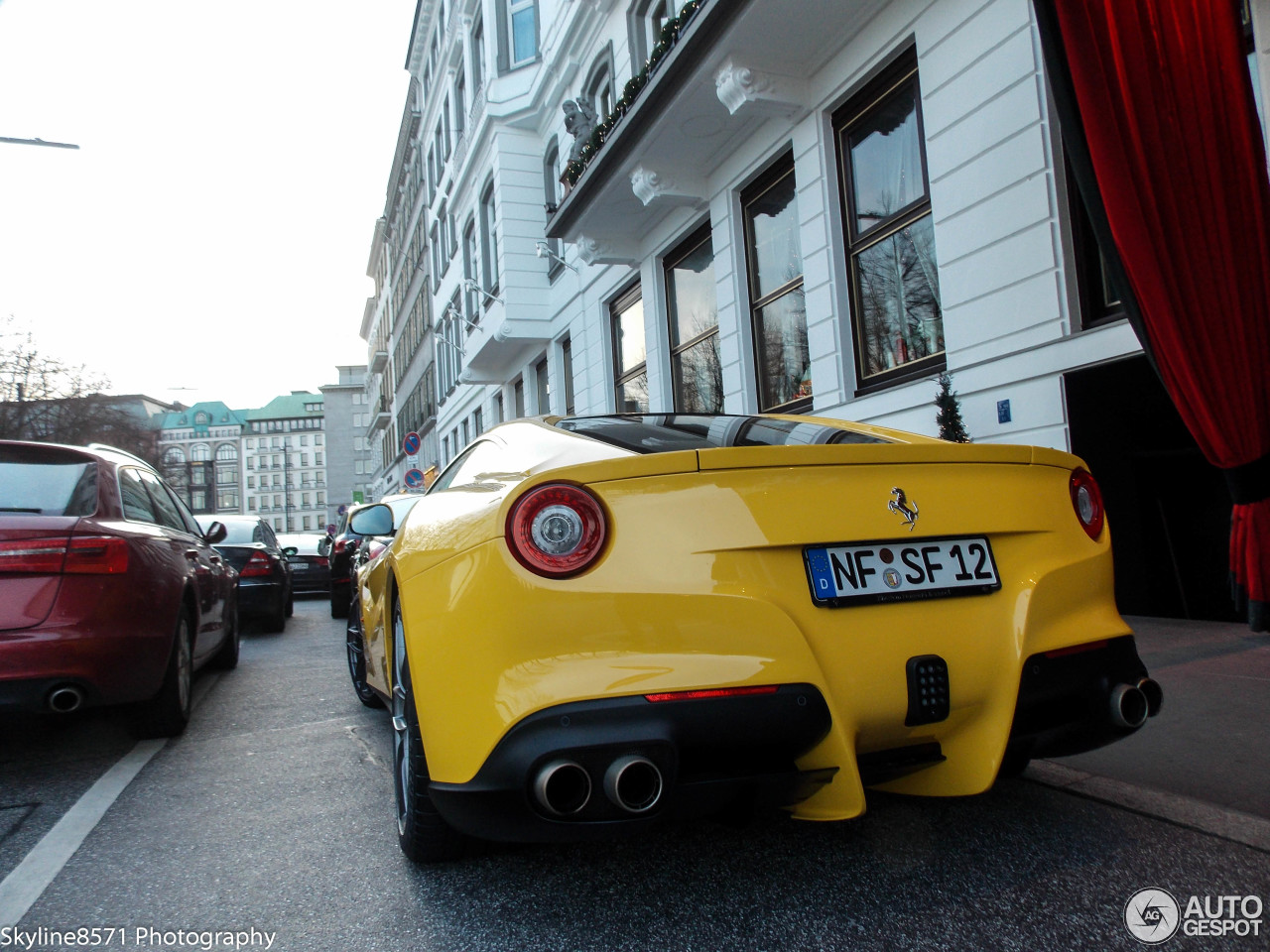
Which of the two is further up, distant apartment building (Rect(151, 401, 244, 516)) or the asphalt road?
distant apartment building (Rect(151, 401, 244, 516))

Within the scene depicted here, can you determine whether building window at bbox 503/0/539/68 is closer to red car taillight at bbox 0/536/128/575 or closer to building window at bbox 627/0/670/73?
building window at bbox 627/0/670/73

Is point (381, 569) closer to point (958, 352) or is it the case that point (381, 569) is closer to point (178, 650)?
point (178, 650)

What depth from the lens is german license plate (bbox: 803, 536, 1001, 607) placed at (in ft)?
7.02

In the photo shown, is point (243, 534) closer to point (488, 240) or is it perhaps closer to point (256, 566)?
point (256, 566)

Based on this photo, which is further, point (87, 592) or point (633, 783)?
point (87, 592)

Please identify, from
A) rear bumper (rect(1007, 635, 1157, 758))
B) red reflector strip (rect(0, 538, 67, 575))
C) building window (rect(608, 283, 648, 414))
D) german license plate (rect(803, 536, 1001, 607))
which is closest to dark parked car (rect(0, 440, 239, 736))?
red reflector strip (rect(0, 538, 67, 575))

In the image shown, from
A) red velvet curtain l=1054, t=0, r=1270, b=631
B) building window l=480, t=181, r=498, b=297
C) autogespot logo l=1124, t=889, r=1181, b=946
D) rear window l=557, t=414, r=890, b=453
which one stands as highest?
building window l=480, t=181, r=498, b=297

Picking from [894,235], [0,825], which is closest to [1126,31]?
[894,235]

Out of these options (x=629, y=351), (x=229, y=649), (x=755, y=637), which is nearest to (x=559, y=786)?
(x=755, y=637)

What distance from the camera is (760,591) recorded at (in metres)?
2.07

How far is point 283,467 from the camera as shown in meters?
143

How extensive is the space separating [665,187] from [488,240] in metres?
10.5

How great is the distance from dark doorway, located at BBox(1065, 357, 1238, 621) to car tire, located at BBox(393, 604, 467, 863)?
5.03 m

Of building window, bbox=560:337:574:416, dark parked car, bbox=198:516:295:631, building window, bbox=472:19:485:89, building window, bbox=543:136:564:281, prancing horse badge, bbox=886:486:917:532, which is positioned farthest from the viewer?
building window, bbox=472:19:485:89
